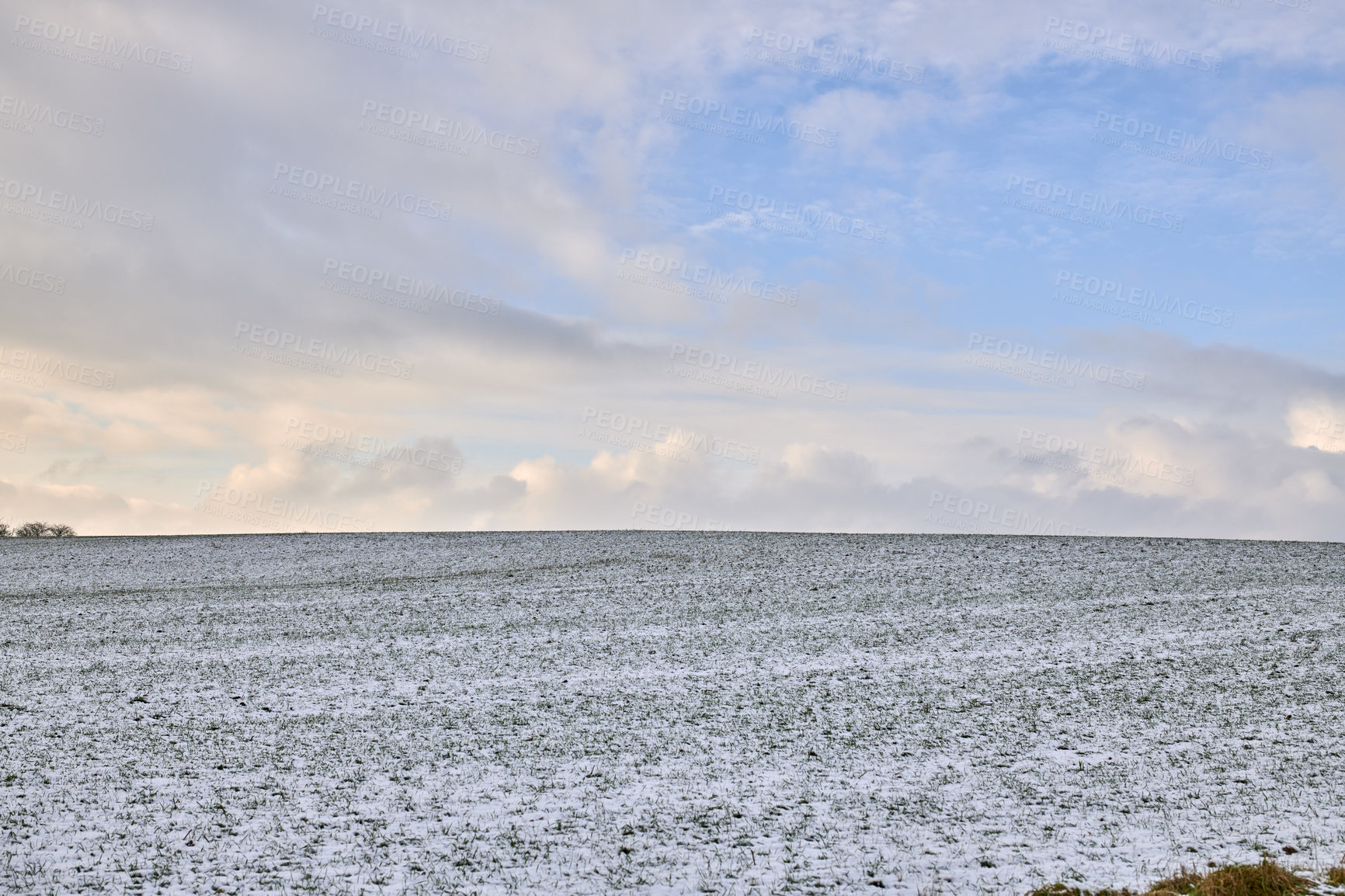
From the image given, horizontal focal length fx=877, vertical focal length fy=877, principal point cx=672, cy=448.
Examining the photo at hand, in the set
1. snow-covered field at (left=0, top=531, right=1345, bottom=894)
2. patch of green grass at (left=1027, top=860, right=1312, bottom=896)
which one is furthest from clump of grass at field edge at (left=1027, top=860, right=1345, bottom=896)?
snow-covered field at (left=0, top=531, right=1345, bottom=894)

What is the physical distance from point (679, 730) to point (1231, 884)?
24.0ft

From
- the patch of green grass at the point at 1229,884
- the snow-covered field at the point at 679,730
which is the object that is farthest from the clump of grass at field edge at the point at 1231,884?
the snow-covered field at the point at 679,730

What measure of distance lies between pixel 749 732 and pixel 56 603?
72.2ft

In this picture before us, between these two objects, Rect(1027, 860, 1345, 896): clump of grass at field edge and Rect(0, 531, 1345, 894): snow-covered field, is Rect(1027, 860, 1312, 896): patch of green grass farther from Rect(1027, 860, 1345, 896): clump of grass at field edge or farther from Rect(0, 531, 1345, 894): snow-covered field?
Rect(0, 531, 1345, 894): snow-covered field

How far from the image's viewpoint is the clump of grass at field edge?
7156 mm

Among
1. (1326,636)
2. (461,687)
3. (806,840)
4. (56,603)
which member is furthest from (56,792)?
(1326,636)

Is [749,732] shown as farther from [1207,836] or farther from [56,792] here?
[56,792]

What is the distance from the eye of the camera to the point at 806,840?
29.7 feet

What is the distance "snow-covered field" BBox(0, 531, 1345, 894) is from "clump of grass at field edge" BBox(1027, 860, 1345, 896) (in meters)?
0.41

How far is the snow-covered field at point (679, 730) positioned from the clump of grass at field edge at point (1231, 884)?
406mm

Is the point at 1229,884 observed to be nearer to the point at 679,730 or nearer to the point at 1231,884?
the point at 1231,884

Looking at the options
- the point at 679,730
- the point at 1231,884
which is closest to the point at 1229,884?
the point at 1231,884

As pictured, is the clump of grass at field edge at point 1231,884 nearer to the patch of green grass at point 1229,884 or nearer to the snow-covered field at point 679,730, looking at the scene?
the patch of green grass at point 1229,884

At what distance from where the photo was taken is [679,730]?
12969 mm
